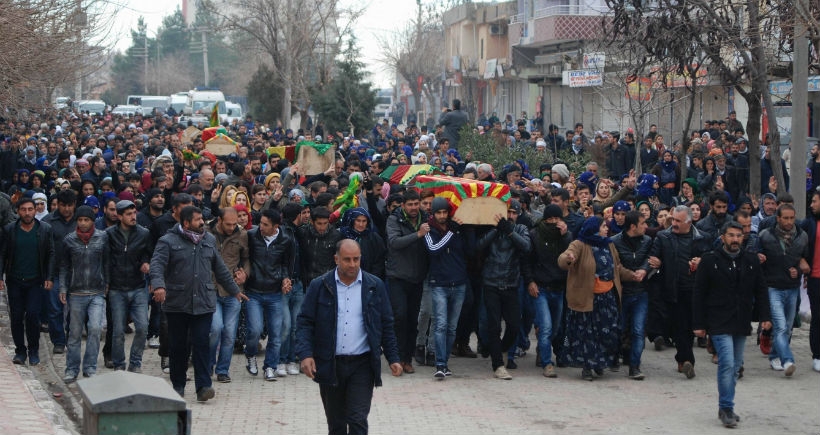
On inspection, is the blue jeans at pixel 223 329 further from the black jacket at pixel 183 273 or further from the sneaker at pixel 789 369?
the sneaker at pixel 789 369

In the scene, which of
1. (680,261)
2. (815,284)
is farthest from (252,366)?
(815,284)

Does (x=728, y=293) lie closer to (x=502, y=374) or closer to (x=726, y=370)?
(x=726, y=370)

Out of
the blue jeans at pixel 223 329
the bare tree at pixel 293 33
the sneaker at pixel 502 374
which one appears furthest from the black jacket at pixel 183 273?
the bare tree at pixel 293 33

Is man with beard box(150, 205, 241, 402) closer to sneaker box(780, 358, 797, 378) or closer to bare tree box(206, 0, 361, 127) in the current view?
sneaker box(780, 358, 797, 378)

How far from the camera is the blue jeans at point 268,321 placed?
37.7ft

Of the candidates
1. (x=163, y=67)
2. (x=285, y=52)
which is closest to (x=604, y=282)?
(x=285, y=52)

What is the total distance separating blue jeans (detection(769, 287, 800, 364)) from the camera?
38.2ft

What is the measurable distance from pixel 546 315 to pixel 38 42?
9.97 metres

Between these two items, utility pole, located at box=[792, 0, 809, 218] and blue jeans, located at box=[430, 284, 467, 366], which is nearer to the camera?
blue jeans, located at box=[430, 284, 467, 366]

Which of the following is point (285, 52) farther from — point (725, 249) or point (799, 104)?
point (725, 249)

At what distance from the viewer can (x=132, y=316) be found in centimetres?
1127

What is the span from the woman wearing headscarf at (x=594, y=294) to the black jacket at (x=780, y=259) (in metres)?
1.37

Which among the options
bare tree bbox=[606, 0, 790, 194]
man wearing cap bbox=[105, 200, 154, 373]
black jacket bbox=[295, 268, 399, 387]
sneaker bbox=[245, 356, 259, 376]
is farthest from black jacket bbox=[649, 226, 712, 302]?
man wearing cap bbox=[105, 200, 154, 373]

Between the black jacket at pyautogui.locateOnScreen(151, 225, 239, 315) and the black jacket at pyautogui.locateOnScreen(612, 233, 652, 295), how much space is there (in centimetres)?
416
